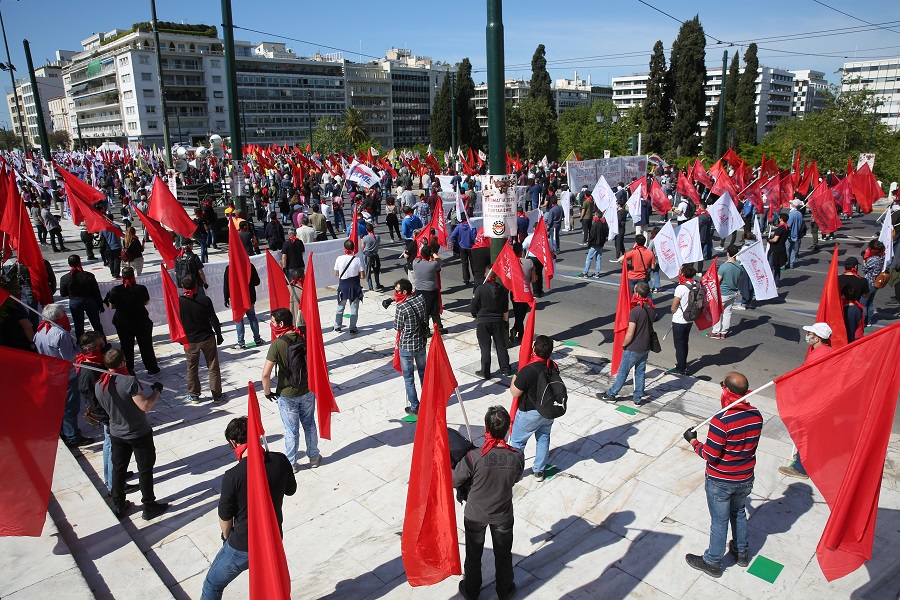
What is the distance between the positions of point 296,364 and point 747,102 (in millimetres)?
76843

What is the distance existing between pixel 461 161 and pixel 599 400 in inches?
958

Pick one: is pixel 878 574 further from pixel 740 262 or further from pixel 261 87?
pixel 261 87

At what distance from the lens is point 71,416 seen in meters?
7.16

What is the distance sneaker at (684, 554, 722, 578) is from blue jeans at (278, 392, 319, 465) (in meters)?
3.78

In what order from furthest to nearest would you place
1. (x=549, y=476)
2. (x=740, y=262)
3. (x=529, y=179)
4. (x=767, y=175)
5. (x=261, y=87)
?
(x=261, y=87) → (x=529, y=179) → (x=767, y=175) → (x=740, y=262) → (x=549, y=476)

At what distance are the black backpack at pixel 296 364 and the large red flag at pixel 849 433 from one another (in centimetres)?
435

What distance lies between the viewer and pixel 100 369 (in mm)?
5512

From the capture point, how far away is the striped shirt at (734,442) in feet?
14.8

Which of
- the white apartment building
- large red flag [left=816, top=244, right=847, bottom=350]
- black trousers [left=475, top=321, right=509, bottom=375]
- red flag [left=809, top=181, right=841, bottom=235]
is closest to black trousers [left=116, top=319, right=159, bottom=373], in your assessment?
black trousers [left=475, top=321, right=509, bottom=375]

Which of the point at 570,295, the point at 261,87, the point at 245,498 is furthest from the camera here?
the point at 261,87

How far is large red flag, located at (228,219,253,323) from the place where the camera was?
9406 millimetres

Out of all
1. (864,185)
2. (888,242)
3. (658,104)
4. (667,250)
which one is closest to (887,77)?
(658,104)

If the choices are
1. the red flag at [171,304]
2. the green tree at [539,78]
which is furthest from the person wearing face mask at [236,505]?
the green tree at [539,78]

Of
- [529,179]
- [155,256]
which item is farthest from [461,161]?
[155,256]
